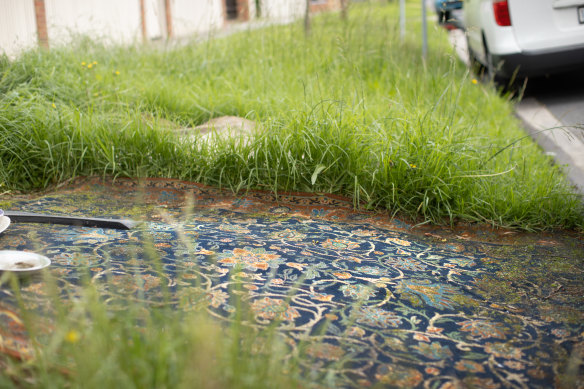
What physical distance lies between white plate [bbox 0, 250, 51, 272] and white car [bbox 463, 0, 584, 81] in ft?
16.5

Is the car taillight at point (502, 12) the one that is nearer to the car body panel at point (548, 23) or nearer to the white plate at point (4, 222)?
the car body panel at point (548, 23)

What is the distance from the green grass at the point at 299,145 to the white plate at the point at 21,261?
177cm

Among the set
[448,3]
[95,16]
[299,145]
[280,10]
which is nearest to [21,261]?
[299,145]

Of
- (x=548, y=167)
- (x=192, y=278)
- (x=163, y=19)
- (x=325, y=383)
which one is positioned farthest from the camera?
(x=163, y=19)

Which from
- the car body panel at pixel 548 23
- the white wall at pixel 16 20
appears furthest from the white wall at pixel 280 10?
the white wall at pixel 16 20

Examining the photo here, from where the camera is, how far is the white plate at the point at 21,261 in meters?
2.20

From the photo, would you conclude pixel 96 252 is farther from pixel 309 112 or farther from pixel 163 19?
pixel 163 19

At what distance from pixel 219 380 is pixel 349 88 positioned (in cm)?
426

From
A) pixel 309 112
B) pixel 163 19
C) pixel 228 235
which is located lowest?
pixel 228 235

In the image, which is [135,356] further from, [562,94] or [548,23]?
[562,94]

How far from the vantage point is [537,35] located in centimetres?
622

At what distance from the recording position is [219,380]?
1512 mm

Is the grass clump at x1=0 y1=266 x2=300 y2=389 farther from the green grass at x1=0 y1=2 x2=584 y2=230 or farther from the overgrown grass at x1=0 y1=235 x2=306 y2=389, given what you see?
the green grass at x1=0 y1=2 x2=584 y2=230

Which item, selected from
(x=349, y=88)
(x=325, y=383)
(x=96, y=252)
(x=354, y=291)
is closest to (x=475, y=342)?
(x=354, y=291)
